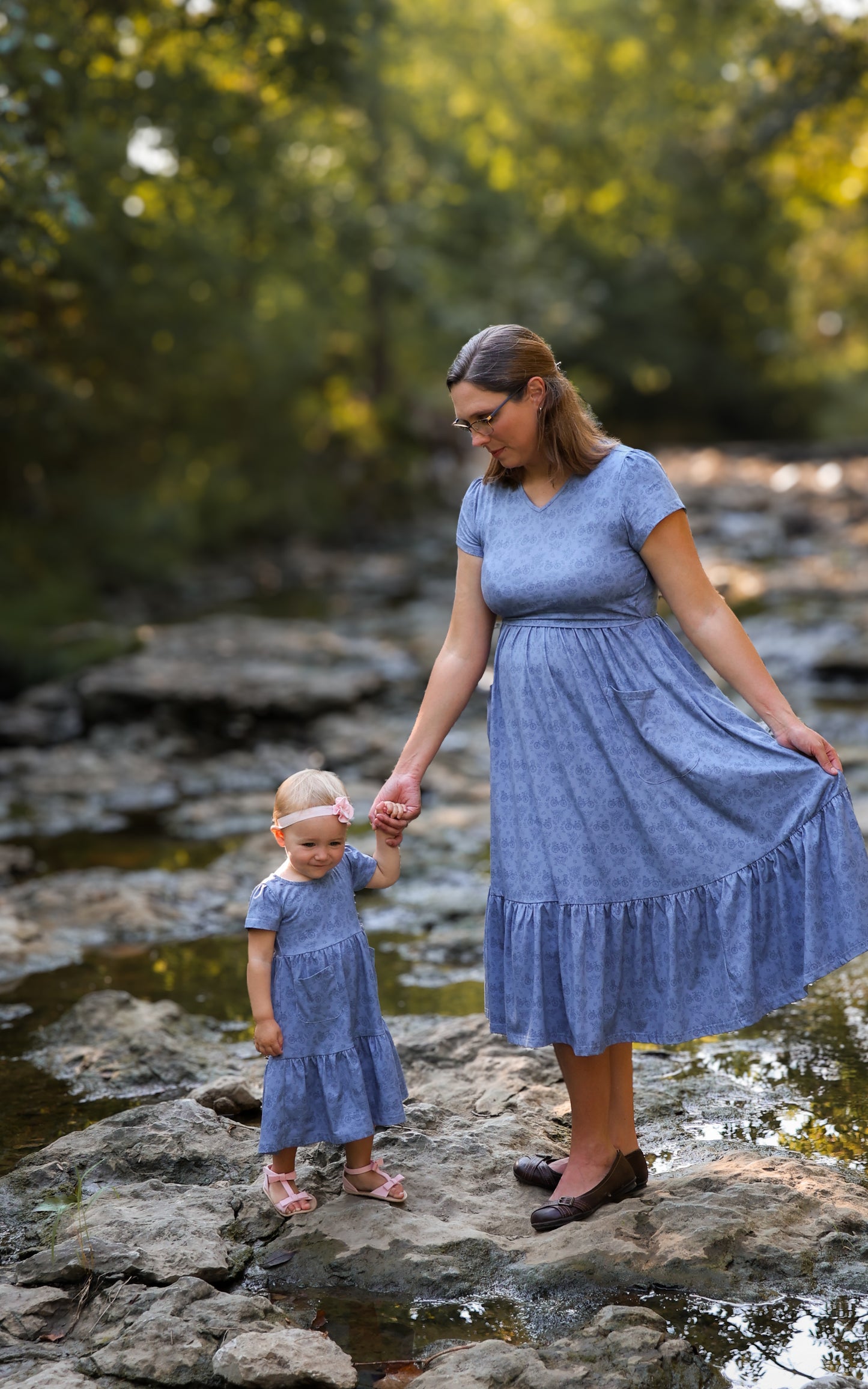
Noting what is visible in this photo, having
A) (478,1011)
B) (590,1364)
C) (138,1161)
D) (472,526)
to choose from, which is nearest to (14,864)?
(478,1011)

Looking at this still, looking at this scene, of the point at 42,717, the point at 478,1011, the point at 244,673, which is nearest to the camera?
the point at 478,1011

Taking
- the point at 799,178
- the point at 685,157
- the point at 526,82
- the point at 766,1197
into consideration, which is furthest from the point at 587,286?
the point at 766,1197

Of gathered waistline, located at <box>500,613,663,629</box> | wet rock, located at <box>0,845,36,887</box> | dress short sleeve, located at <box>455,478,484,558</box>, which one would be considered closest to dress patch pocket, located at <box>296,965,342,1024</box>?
gathered waistline, located at <box>500,613,663,629</box>

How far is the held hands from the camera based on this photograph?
10.4 feet

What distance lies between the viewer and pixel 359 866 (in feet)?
11.1

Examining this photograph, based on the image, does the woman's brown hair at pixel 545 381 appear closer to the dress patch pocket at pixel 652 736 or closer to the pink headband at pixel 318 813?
the dress patch pocket at pixel 652 736

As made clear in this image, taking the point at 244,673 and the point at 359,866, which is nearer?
the point at 359,866

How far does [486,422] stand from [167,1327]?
207 centimetres

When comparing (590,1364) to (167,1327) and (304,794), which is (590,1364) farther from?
(304,794)

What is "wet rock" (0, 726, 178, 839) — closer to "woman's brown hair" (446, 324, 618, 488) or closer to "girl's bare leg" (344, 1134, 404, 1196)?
"girl's bare leg" (344, 1134, 404, 1196)

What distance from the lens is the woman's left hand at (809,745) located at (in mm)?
3104

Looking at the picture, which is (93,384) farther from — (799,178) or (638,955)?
(638,955)

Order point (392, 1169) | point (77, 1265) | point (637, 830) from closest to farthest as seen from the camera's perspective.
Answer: point (77, 1265), point (637, 830), point (392, 1169)

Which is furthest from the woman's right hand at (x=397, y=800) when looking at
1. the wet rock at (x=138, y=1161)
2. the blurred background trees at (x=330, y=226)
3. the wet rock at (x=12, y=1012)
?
the blurred background trees at (x=330, y=226)
